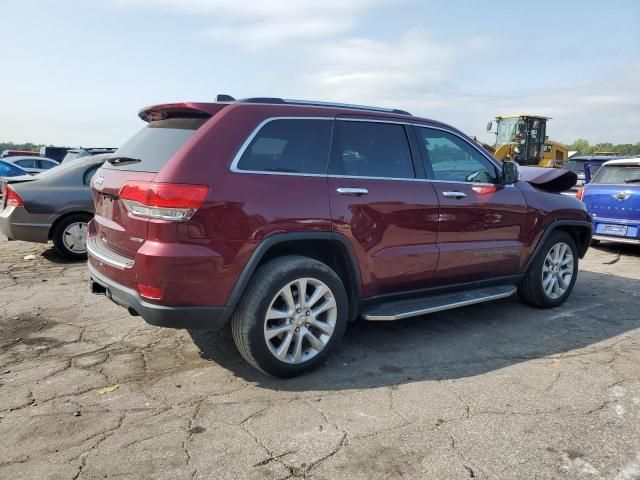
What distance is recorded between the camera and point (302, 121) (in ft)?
12.3

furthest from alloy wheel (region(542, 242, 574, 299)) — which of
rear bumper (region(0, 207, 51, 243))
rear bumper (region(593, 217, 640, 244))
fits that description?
rear bumper (region(0, 207, 51, 243))

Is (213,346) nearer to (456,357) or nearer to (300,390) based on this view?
(300,390)

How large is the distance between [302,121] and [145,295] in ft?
5.40

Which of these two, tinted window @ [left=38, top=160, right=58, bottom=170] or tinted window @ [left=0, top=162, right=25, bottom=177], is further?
tinted window @ [left=38, top=160, right=58, bottom=170]

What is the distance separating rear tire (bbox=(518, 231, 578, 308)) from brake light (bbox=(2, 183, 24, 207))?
659 centimetres

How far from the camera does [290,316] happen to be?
11.6 ft

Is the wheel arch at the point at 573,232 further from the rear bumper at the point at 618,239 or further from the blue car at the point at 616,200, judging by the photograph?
the rear bumper at the point at 618,239

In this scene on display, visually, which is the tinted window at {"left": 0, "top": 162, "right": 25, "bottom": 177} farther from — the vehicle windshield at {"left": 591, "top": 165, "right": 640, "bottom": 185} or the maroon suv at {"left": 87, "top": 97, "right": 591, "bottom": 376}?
the vehicle windshield at {"left": 591, "top": 165, "right": 640, "bottom": 185}

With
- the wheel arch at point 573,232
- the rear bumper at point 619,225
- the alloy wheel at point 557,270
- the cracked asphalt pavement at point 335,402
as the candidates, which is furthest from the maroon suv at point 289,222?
the rear bumper at point 619,225

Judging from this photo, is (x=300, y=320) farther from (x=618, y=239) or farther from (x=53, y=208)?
(x=618, y=239)

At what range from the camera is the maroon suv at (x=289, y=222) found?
10.5 feet

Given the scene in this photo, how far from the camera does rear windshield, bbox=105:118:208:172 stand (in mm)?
3434

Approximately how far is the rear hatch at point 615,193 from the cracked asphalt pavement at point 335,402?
4020mm

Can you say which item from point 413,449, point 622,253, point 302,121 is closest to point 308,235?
point 302,121
